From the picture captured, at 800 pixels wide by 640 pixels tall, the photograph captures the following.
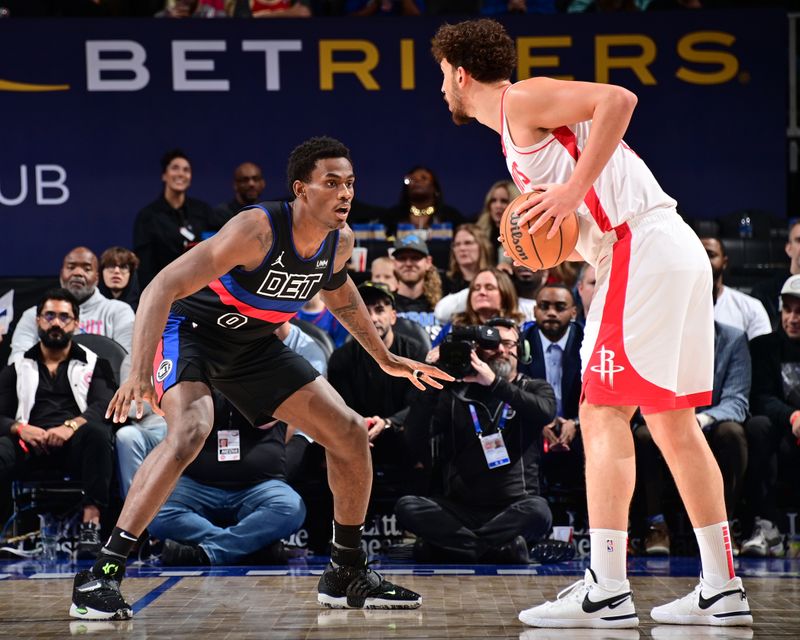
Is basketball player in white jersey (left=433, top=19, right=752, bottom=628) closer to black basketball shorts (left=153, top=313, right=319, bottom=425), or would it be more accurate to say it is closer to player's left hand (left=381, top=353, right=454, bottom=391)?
player's left hand (left=381, top=353, right=454, bottom=391)

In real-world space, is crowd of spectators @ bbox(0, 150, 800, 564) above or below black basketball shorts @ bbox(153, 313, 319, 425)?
below

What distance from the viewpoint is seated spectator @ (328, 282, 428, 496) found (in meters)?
6.28

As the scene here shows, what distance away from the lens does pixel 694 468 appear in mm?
3566

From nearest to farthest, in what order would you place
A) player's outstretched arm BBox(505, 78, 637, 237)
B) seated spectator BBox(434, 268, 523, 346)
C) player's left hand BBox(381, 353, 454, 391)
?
player's outstretched arm BBox(505, 78, 637, 237) < player's left hand BBox(381, 353, 454, 391) < seated spectator BBox(434, 268, 523, 346)

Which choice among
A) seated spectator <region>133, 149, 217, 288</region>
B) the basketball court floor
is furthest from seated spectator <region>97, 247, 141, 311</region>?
the basketball court floor

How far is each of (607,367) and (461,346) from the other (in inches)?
86.6

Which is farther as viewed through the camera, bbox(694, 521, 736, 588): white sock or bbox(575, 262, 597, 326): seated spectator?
bbox(575, 262, 597, 326): seated spectator

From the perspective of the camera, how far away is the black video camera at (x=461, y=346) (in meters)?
5.64

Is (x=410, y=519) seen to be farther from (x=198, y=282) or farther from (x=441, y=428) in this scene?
(x=198, y=282)

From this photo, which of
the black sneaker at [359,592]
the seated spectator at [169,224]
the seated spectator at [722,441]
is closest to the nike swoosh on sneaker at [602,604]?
the black sneaker at [359,592]

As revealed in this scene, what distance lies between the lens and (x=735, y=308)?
271 inches

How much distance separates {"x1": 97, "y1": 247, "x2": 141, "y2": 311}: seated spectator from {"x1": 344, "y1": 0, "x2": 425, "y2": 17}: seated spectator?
11.5ft

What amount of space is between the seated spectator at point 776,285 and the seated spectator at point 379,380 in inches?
98.4

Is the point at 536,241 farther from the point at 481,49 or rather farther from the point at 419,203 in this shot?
the point at 419,203
